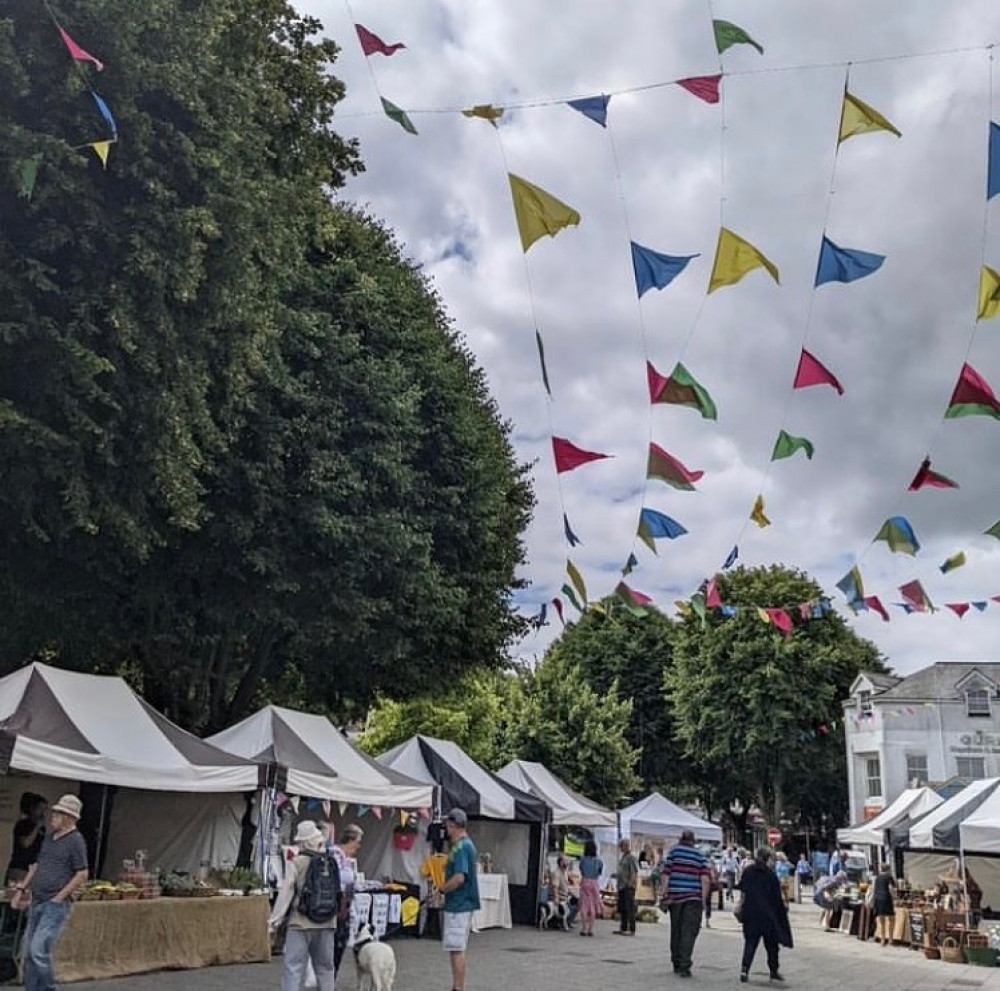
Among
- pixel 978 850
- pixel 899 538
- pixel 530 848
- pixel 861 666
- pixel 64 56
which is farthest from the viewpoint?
pixel 861 666

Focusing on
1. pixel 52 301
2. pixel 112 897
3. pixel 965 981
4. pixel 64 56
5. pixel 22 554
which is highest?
pixel 64 56

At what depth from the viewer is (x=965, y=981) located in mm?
15102

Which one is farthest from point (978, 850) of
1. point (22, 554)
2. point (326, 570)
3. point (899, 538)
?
point (22, 554)

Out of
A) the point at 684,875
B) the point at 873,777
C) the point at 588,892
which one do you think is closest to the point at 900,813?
the point at 588,892

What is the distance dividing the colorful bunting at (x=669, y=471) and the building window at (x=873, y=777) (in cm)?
3738

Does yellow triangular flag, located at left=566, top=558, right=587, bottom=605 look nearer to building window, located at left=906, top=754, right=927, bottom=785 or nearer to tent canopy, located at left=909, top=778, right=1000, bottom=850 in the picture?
tent canopy, located at left=909, top=778, right=1000, bottom=850

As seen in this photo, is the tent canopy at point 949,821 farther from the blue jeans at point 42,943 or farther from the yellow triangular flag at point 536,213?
the blue jeans at point 42,943

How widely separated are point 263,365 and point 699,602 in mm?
8788

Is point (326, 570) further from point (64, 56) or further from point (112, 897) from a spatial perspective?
point (64, 56)

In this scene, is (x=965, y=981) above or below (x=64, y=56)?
below

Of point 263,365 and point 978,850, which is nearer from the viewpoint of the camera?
point 263,365

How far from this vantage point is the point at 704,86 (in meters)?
8.88

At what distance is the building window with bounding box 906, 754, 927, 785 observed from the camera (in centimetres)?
4541

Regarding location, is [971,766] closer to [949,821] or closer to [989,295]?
[949,821]
